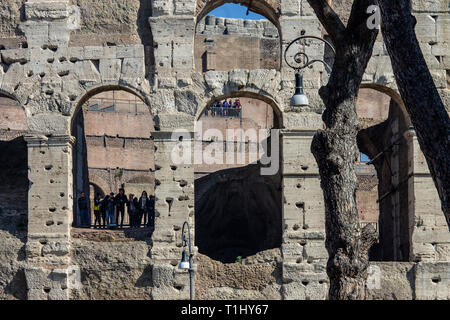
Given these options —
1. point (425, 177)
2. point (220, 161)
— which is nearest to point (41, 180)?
point (425, 177)

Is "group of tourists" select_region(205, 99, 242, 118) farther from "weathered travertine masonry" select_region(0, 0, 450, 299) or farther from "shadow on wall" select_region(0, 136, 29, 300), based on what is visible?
"weathered travertine masonry" select_region(0, 0, 450, 299)

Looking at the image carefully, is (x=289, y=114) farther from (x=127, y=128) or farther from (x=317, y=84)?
(x=127, y=128)

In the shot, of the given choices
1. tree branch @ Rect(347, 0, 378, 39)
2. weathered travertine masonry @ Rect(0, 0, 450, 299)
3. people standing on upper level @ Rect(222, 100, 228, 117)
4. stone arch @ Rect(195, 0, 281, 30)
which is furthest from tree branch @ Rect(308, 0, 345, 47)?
people standing on upper level @ Rect(222, 100, 228, 117)

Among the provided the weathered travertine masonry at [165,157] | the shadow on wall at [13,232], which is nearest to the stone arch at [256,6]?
the weathered travertine masonry at [165,157]

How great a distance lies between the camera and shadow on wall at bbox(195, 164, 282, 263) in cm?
2517

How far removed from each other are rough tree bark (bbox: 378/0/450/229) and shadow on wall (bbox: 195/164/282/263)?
43.8 ft

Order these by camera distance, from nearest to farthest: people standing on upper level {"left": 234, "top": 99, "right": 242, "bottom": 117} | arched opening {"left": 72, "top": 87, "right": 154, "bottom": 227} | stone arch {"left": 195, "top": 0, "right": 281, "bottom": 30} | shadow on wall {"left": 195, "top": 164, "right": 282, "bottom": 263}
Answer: stone arch {"left": 195, "top": 0, "right": 281, "bottom": 30} < shadow on wall {"left": 195, "top": 164, "right": 282, "bottom": 263} < arched opening {"left": 72, "top": 87, "right": 154, "bottom": 227} < people standing on upper level {"left": 234, "top": 99, "right": 242, "bottom": 117}

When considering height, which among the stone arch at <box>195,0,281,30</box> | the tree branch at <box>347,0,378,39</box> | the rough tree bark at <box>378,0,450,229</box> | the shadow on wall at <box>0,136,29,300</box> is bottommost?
the shadow on wall at <box>0,136,29,300</box>

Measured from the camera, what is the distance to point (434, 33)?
20.2m

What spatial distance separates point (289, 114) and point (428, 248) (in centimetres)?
352

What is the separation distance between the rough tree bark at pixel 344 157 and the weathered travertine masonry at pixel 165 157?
Result: 642 cm

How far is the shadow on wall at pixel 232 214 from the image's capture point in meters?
25.2

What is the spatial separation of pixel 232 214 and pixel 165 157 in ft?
20.2

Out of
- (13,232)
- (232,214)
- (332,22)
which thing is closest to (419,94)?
(332,22)
